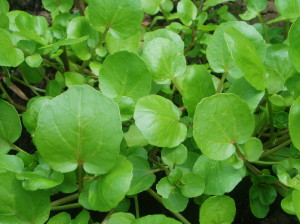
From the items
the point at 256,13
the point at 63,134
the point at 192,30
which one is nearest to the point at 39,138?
the point at 63,134

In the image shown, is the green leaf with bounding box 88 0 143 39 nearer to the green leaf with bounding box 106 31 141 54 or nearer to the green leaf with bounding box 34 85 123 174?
the green leaf with bounding box 106 31 141 54

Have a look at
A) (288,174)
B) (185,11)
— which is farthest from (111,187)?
(185,11)

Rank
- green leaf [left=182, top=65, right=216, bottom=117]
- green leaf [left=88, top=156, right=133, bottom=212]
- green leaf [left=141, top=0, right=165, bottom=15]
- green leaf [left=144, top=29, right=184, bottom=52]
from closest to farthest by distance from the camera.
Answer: green leaf [left=88, top=156, right=133, bottom=212] → green leaf [left=182, top=65, right=216, bottom=117] → green leaf [left=144, top=29, right=184, bottom=52] → green leaf [left=141, top=0, right=165, bottom=15]

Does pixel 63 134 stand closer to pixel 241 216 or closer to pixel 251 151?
pixel 251 151

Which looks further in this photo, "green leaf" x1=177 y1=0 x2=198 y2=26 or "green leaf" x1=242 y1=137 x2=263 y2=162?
"green leaf" x1=177 y1=0 x2=198 y2=26

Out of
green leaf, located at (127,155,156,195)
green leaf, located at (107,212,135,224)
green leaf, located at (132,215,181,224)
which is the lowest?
green leaf, located at (107,212,135,224)

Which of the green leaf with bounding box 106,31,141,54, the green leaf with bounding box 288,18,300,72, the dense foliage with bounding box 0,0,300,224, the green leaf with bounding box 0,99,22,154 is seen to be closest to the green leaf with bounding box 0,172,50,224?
the dense foliage with bounding box 0,0,300,224

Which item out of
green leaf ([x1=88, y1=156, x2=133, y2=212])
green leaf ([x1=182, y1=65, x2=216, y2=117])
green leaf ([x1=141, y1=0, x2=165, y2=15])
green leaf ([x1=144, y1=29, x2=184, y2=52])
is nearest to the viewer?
green leaf ([x1=88, y1=156, x2=133, y2=212])
